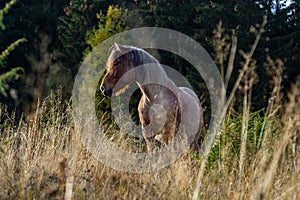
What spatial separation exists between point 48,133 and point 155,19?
44.4 ft

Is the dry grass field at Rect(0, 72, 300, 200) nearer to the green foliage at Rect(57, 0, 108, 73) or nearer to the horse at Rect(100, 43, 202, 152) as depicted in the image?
the horse at Rect(100, 43, 202, 152)

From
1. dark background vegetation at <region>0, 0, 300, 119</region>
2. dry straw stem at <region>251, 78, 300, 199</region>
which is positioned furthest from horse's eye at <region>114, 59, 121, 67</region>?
dark background vegetation at <region>0, 0, 300, 119</region>

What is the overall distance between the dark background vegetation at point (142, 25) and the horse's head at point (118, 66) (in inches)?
342

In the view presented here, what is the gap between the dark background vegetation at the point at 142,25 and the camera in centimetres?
1488

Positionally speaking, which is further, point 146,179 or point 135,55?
point 135,55

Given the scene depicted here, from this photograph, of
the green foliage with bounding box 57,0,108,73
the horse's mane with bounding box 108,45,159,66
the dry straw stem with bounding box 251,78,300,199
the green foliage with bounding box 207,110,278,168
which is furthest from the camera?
the green foliage with bounding box 57,0,108,73

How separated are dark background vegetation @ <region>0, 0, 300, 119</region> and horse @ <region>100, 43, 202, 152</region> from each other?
28.5 feet

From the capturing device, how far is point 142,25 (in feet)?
58.9

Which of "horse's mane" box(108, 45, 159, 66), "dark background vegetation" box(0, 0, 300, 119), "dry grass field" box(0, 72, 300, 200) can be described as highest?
"dark background vegetation" box(0, 0, 300, 119)

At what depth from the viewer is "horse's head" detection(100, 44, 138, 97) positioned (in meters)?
4.84

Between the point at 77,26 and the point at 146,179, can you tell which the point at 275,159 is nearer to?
the point at 146,179

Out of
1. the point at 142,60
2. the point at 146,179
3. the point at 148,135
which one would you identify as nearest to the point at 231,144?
the point at 146,179

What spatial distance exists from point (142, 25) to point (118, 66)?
43.7ft

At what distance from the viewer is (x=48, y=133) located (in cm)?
435
